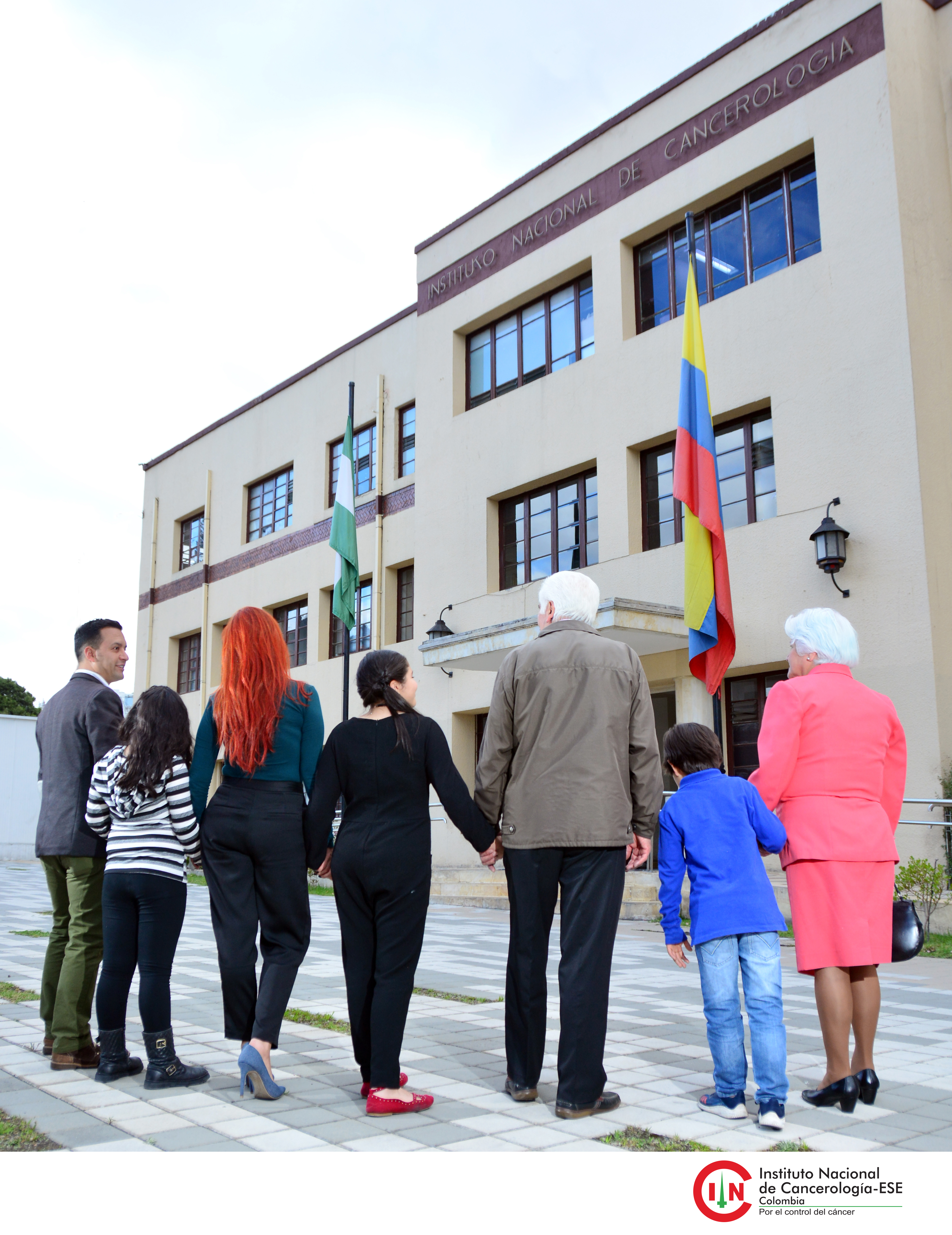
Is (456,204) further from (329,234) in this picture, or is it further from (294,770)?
(294,770)

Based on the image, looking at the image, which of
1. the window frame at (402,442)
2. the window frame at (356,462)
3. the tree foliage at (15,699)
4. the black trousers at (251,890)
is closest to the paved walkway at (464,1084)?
the black trousers at (251,890)

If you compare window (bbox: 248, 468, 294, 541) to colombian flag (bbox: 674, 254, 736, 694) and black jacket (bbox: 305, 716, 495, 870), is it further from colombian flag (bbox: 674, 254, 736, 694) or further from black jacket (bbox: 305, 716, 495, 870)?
black jacket (bbox: 305, 716, 495, 870)

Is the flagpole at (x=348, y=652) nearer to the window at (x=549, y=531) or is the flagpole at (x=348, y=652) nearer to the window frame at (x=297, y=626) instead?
the window frame at (x=297, y=626)

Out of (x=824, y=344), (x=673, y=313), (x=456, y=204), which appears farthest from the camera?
(x=456, y=204)

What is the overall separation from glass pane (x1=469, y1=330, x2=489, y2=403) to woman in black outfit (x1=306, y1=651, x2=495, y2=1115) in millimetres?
14167

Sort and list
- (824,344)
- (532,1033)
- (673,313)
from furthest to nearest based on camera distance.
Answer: (673,313), (824,344), (532,1033)

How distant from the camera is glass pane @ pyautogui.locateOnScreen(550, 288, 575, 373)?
631 inches

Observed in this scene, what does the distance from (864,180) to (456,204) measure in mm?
8236

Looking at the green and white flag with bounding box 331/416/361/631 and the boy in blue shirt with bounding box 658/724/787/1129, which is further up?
the green and white flag with bounding box 331/416/361/631

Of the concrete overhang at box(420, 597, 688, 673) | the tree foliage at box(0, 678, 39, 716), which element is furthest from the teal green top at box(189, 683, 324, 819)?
the tree foliage at box(0, 678, 39, 716)

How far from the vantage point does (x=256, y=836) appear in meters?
3.95

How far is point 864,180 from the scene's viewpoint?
12.0m

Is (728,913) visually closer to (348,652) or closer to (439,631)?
(439,631)

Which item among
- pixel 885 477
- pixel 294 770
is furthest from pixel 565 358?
pixel 294 770
